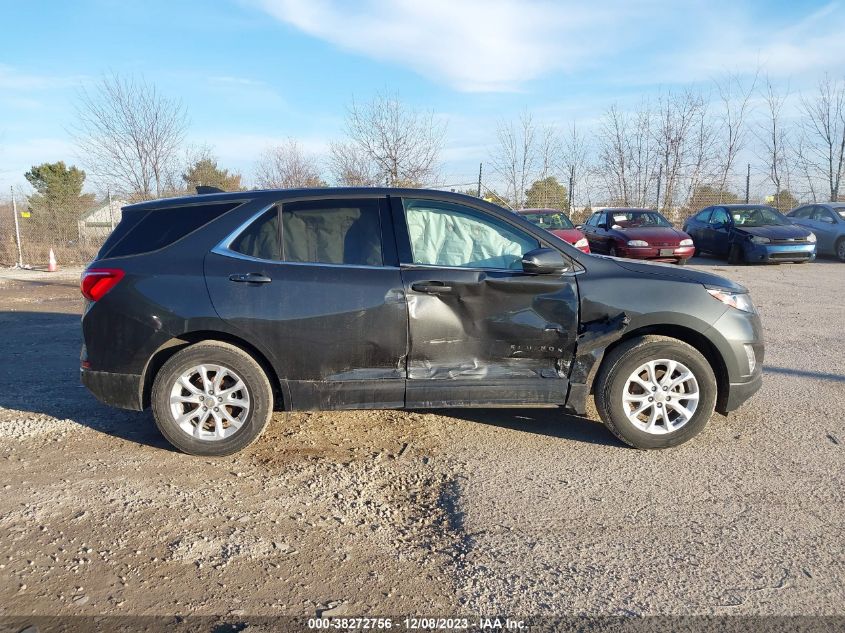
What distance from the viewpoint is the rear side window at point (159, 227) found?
4.28 metres

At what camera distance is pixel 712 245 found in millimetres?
17469

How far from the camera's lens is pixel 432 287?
164 inches

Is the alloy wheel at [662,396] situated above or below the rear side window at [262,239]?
below

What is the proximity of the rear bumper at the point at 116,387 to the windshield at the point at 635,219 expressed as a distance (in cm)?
1366

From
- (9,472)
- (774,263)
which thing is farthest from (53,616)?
(774,263)

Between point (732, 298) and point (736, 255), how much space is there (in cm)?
1351

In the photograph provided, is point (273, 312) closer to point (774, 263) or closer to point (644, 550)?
point (644, 550)

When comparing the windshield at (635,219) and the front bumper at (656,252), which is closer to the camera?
the front bumper at (656,252)

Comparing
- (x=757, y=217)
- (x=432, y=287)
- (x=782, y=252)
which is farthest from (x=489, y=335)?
(x=757, y=217)

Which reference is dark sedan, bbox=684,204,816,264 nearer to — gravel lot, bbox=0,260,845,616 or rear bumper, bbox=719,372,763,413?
gravel lot, bbox=0,260,845,616

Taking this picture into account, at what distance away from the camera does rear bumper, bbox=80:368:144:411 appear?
13.9 feet

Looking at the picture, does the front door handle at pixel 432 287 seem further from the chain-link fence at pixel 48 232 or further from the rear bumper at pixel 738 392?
the chain-link fence at pixel 48 232

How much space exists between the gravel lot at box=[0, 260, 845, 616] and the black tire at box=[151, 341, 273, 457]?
0.12 metres

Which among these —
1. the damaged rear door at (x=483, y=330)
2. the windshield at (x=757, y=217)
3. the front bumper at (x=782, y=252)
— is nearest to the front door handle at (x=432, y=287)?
the damaged rear door at (x=483, y=330)
